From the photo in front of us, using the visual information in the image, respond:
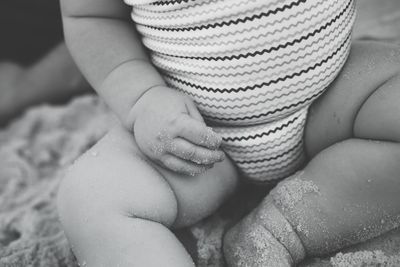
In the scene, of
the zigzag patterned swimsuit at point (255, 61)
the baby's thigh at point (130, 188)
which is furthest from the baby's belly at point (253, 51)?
the baby's thigh at point (130, 188)

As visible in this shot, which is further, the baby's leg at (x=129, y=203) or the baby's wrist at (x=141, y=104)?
the baby's wrist at (x=141, y=104)

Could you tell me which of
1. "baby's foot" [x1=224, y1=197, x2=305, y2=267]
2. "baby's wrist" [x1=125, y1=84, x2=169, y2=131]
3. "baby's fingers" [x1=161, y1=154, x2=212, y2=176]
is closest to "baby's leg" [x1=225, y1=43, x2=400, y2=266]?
"baby's foot" [x1=224, y1=197, x2=305, y2=267]

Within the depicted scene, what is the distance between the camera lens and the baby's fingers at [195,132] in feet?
2.24

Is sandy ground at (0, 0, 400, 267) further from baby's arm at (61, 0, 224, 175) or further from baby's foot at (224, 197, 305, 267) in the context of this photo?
baby's arm at (61, 0, 224, 175)

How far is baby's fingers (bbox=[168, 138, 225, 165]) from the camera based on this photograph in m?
0.69

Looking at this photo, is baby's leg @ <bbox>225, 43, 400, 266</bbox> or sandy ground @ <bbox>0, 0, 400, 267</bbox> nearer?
baby's leg @ <bbox>225, 43, 400, 266</bbox>

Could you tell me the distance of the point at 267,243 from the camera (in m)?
0.69

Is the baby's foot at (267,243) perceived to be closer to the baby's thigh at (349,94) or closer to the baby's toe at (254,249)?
the baby's toe at (254,249)

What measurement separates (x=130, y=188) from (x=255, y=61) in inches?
9.9

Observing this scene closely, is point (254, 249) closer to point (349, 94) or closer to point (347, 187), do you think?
point (347, 187)

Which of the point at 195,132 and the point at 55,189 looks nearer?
the point at 195,132

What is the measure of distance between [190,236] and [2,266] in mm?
295

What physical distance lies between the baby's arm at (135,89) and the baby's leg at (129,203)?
34mm

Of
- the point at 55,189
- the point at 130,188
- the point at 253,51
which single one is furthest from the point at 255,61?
the point at 55,189
